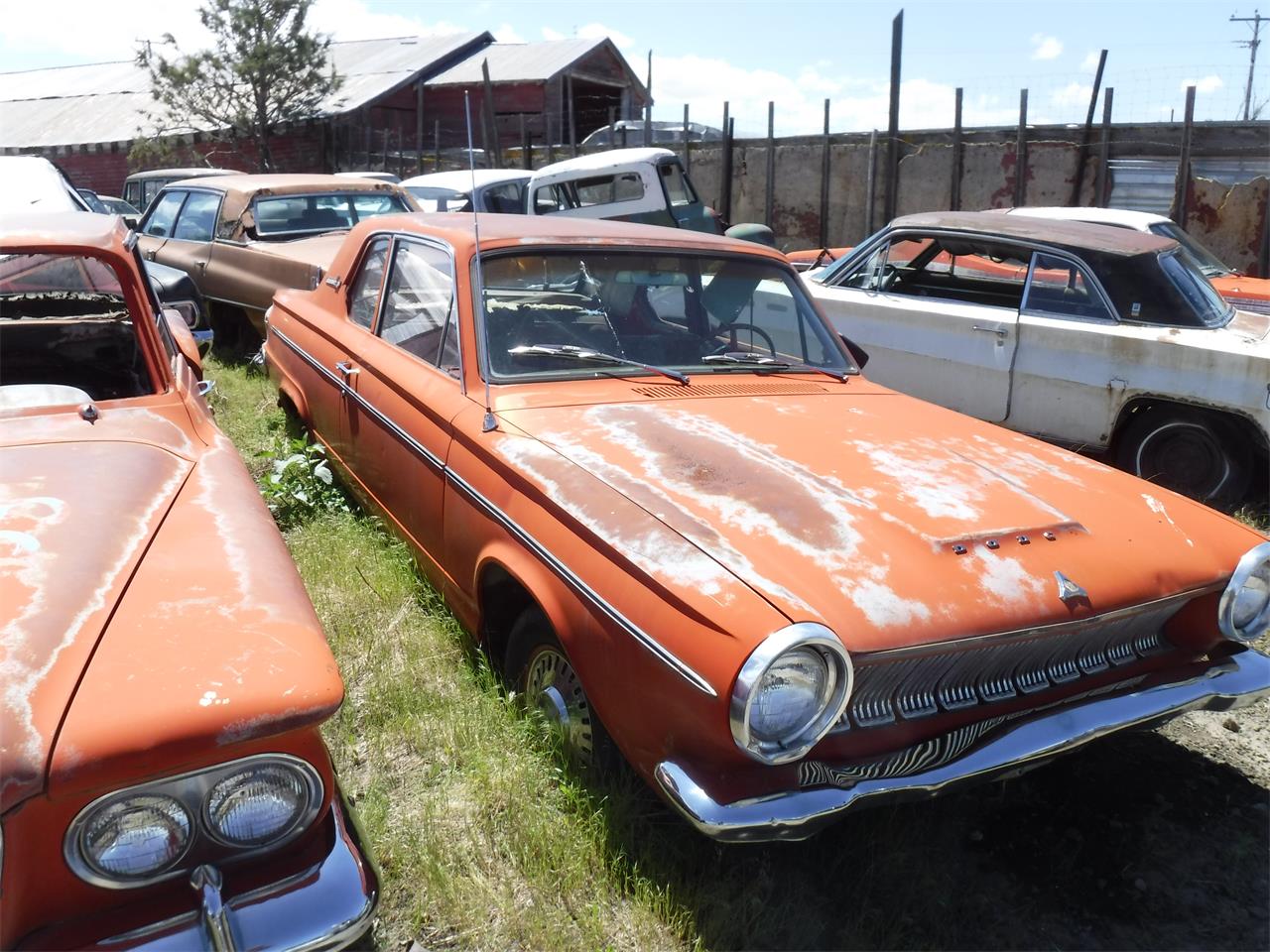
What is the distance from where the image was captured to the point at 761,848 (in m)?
2.47

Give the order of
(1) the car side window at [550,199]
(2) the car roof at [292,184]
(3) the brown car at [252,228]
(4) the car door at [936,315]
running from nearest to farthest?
(4) the car door at [936,315]
(3) the brown car at [252,228]
(2) the car roof at [292,184]
(1) the car side window at [550,199]

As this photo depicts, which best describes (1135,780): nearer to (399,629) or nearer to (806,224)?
(399,629)

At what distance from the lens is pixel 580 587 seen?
235cm

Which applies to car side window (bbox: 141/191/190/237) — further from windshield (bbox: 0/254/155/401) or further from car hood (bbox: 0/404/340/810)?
car hood (bbox: 0/404/340/810)

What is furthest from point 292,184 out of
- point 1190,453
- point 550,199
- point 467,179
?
point 1190,453

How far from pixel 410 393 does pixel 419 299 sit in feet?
1.49

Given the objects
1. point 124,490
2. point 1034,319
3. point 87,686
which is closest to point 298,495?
point 124,490

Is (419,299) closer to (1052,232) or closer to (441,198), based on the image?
(1052,232)

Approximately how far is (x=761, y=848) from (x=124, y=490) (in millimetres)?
1725

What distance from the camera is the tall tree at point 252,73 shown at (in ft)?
73.2

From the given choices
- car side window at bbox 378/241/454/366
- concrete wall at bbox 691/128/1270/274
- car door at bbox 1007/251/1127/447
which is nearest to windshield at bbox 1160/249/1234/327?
car door at bbox 1007/251/1127/447

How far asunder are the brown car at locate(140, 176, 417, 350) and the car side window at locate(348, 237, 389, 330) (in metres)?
2.82

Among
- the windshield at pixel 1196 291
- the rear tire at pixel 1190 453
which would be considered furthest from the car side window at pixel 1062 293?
the rear tire at pixel 1190 453

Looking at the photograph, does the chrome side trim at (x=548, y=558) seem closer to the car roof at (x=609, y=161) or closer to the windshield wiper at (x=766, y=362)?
the windshield wiper at (x=766, y=362)
